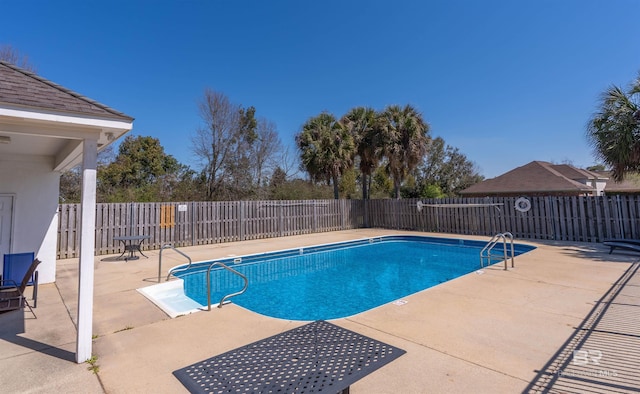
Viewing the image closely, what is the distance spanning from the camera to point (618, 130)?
921 cm

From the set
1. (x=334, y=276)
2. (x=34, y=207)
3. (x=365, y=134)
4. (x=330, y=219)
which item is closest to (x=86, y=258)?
(x=34, y=207)

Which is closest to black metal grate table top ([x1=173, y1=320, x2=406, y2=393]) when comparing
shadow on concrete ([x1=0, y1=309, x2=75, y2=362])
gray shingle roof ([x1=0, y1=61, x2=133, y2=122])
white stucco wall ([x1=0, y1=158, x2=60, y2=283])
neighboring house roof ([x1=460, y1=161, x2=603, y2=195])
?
shadow on concrete ([x1=0, y1=309, x2=75, y2=362])

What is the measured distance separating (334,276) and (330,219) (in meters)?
8.29

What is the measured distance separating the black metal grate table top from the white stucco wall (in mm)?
5780

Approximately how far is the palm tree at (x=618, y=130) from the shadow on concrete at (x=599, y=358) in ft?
25.9

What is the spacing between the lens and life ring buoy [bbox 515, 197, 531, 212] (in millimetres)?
11852

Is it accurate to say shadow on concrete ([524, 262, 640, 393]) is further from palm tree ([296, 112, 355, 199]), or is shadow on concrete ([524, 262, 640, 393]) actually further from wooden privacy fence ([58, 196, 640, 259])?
palm tree ([296, 112, 355, 199])

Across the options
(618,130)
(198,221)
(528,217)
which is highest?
(618,130)

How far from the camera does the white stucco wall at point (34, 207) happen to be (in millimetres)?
5523

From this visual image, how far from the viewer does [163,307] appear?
4332 mm

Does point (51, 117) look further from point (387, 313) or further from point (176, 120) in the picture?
point (176, 120)

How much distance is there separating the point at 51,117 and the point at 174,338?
8.37 feet

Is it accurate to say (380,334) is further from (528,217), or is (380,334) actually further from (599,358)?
(528,217)

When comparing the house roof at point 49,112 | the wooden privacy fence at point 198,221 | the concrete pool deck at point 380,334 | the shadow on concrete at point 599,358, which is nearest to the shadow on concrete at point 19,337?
the concrete pool deck at point 380,334
